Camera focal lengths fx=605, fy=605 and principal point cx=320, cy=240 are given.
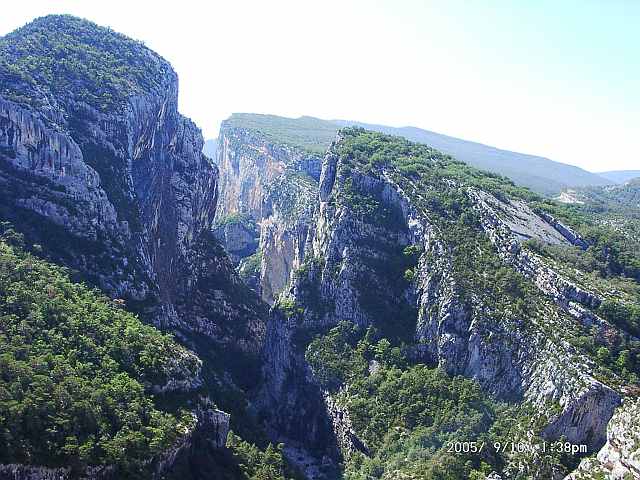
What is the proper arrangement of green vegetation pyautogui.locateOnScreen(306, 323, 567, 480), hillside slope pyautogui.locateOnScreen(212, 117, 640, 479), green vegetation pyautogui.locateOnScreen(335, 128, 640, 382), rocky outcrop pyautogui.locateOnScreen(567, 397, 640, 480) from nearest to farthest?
rocky outcrop pyautogui.locateOnScreen(567, 397, 640, 480)
hillside slope pyautogui.locateOnScreen(212, 117, 640, 479)
green vegetation pyautogui.locateOnScreen(306, 323, 567, 480)
green vegetation pyautogui.locateOnScreen(335, 128, 640, 382)

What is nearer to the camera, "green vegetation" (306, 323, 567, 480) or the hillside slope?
the hillside slope

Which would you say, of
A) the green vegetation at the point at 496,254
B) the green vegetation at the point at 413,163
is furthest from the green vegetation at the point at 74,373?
the green vegetation at the point at 413,163

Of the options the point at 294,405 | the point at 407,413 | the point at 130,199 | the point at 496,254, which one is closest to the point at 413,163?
the point at 496,254

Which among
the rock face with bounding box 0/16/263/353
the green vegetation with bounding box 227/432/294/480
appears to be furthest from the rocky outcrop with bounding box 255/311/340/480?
the rock face with bounding box 0/16/263/353

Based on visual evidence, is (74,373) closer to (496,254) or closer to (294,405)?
(294,405)

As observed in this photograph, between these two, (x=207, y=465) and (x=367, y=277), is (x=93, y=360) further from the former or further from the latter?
(x=367, y=277)

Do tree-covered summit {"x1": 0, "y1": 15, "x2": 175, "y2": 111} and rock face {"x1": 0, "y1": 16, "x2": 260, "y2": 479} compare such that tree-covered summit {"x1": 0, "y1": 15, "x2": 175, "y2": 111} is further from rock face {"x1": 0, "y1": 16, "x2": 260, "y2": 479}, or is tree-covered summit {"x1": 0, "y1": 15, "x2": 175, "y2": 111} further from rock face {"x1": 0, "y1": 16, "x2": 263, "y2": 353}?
rock face {"x1": 0, "y1": 16, "x2": 263, "y2": 353}

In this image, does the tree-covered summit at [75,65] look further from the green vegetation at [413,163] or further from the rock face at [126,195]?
→ the green vegetation at [413,163]
